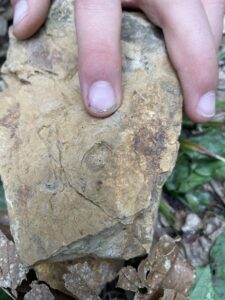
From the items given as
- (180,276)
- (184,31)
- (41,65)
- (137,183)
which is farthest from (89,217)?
(184,31)

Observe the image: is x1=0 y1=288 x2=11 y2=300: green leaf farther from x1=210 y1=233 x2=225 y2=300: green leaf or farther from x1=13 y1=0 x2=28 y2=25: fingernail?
x1=13 y1=0 x2=28 y2=25: fingernail

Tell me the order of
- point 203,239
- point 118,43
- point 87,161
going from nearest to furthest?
point 87,161
point 118,43
point 203,239

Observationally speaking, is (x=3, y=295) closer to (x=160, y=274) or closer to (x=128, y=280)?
(x=128, y=280)

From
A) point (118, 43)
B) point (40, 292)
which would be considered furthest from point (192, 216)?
point (118, 43)

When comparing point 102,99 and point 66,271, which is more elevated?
point 102,99

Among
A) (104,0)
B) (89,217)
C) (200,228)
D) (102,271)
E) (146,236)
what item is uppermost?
(104,0)

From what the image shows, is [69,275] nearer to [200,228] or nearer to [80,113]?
[80,113]

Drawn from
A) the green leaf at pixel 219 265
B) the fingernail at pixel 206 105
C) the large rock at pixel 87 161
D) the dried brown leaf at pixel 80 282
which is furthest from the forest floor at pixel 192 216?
the fingernail at pixel 206 105
